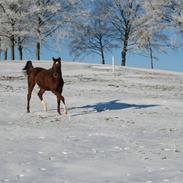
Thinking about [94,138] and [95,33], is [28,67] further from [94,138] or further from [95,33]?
[95,33]

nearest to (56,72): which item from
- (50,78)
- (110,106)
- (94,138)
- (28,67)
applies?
(50,78)

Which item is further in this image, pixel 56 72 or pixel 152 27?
pixel 152 27

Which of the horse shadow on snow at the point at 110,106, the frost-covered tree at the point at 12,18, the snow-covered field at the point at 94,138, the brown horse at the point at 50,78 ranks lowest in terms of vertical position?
the snow-covered field at the point at 94,138

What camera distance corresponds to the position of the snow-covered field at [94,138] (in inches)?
398

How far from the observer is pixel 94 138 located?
14273mm

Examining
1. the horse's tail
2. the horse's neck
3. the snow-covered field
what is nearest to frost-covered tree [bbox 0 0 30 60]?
the snow-covered field

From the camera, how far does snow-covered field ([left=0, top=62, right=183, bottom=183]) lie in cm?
1010

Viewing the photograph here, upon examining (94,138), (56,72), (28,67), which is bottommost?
(94,138)

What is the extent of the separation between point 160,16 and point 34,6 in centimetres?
1372

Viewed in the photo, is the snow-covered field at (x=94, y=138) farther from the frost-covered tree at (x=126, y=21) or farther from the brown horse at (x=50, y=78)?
the frost-covered tree at (x=126, y=21)

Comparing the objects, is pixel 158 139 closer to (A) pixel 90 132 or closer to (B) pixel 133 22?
(A) pixel 90 132

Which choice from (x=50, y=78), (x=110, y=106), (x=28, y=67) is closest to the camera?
(x=50, y=78)

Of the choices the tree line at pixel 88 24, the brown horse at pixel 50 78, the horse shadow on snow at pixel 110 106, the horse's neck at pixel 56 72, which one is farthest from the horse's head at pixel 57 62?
the tree line at pixel 88 24

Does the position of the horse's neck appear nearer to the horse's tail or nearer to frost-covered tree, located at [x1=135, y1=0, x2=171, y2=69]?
the horse's tail
